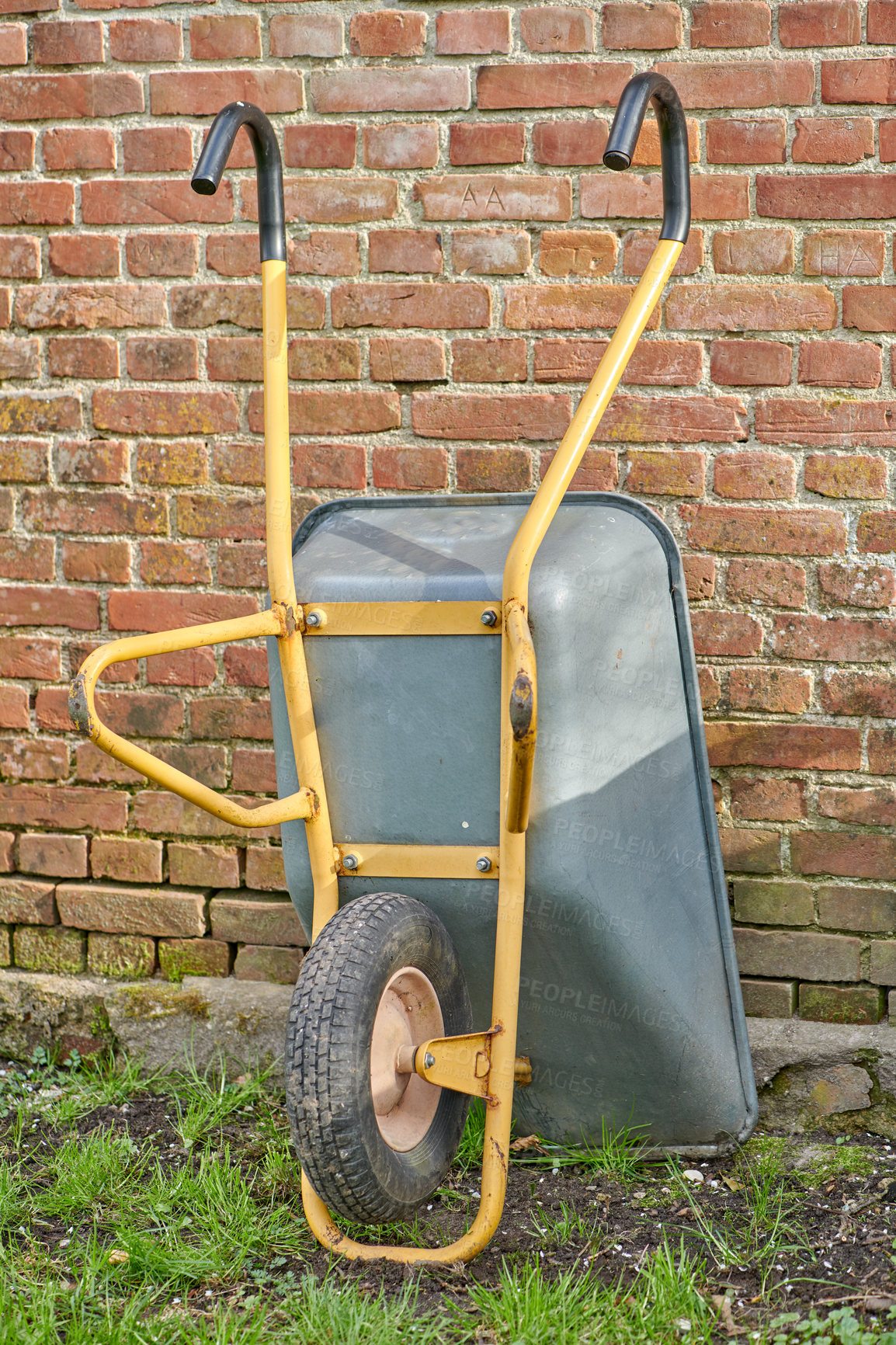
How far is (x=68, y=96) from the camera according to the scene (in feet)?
6.72

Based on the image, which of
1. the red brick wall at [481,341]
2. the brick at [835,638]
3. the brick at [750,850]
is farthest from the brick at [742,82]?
the brick at [750,850]

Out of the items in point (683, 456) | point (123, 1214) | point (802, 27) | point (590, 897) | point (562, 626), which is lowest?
point (123, 1214)

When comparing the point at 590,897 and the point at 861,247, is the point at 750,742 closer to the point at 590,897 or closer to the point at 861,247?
the point at 590,897

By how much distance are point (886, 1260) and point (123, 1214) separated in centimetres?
112

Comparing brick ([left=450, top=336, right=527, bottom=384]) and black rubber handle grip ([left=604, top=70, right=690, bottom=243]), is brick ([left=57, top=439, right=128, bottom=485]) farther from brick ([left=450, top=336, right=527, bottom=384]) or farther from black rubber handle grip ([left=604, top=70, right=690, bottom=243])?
black rubber handle grip ([left=604, top=70, right=690, bottom=243])

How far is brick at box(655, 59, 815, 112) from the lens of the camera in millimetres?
1834

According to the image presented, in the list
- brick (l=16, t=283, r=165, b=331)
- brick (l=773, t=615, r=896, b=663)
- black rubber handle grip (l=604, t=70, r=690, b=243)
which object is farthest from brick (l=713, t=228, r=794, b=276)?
brick (l=16, t=283, r=165, b=331)

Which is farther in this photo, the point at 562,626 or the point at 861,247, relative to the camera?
the point at 861,247

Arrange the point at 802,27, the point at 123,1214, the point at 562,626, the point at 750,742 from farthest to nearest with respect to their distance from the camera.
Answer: the point at 750,742
the point at 802,27
the point at 123,1214
the point at 562,626

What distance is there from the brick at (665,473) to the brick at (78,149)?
107cm

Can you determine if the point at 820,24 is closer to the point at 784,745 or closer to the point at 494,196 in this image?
the point at 494,196

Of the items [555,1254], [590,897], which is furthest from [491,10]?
[555,1254]

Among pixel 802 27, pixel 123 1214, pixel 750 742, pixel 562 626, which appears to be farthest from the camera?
pixel 750 742

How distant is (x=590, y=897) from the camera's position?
61.2 inches
